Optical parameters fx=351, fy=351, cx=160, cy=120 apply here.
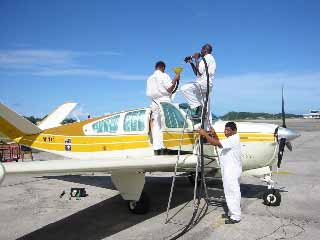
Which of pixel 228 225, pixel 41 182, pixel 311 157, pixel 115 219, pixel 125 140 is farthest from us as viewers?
pixel 311 157

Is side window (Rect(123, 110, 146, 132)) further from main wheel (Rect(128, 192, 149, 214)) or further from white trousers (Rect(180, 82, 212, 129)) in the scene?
main wheel (Rect(128, 192, 149, 214))

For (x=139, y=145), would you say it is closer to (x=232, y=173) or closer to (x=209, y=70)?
(x=209, y=70)

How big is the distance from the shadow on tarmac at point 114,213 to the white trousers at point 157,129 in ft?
5.06

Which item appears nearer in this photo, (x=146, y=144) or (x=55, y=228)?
(x=55, y=228)

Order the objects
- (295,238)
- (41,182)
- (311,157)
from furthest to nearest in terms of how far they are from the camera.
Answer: (311,157), (41,182), (295,238)

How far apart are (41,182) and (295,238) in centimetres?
883

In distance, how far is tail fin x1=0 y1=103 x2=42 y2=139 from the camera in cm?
1005

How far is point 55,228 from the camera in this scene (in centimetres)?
693

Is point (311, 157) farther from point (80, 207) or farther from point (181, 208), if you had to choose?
point (80, 207)

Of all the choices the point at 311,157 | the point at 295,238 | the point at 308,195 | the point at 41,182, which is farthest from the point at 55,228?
the point at 311,157

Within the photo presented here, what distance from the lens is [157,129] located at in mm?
8117

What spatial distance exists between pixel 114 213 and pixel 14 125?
447 cm

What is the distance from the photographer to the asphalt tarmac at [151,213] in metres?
6.46

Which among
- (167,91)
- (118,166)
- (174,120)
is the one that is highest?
(167,91)
